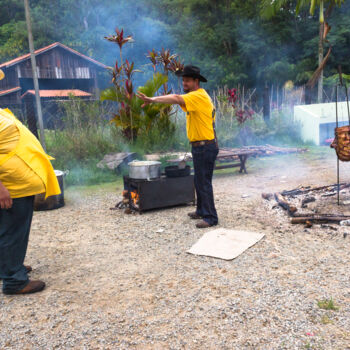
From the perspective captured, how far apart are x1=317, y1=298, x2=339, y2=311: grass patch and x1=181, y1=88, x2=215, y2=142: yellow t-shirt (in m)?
2.62

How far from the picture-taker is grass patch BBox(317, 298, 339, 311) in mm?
3037

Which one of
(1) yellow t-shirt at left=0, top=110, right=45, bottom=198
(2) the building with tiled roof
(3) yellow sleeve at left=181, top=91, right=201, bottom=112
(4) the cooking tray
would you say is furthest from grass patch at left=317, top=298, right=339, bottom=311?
(2) the building with tiled roof

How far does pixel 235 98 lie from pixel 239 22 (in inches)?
726

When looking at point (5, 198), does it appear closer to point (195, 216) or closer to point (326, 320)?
point (326, 320)

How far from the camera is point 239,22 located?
29.1 m

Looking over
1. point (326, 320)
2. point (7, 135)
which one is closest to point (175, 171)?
point (7, 135)

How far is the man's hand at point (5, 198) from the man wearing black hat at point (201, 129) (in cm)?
221

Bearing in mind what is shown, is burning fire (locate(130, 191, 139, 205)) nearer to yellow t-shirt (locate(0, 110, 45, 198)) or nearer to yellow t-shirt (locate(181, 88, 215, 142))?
yellow t-shirt (locate(181, 88, 215, 142))

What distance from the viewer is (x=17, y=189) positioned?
339 centimetres

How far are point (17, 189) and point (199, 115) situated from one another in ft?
8.28

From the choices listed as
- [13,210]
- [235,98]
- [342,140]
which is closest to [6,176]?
[13,210]

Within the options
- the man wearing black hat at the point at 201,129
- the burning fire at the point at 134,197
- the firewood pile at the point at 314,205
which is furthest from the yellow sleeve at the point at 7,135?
the firewood pile at the point at 314,205

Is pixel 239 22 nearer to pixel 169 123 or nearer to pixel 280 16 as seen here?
pixel 280 16

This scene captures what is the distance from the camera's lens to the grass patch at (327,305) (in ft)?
9.96
